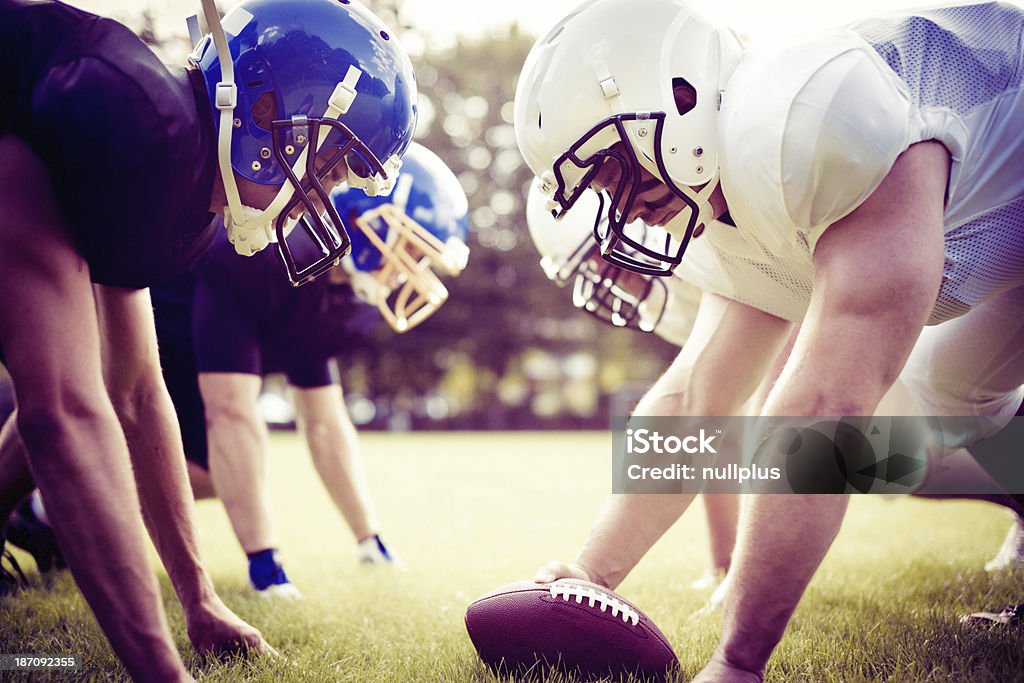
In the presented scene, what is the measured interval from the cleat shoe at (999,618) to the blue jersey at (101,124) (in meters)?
2.35

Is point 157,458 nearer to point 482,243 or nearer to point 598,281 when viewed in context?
point 598,281

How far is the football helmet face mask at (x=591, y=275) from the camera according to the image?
342 cm

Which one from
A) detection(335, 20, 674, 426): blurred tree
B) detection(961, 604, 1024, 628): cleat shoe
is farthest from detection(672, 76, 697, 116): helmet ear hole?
detection(335, 20, 674, 426): blurred tree

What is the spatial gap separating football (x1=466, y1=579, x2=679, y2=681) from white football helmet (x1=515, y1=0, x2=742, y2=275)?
825mm

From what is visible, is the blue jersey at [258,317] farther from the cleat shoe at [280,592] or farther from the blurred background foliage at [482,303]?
the blurred background foliage at [482,303]

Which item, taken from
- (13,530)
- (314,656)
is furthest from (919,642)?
(13,530)

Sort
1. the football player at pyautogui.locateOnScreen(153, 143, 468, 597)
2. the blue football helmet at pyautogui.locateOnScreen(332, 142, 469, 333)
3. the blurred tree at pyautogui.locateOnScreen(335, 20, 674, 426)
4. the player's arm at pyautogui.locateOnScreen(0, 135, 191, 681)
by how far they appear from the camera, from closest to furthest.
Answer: the player's arm at pyautogui.locateOnScreen(0, 135, 191, 681)
the football player at pyautogui.locateOnScreen(153, 143, 468, 597)
the blue football helmet at pyautogui.locateOnScreen(332, 142, 469, 333)
the blurred tree at pyautogui.locateOnScreen(335, 20, 674, 426)

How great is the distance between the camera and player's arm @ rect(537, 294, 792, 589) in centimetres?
239

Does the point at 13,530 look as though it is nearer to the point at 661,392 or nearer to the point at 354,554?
the point at 354,554

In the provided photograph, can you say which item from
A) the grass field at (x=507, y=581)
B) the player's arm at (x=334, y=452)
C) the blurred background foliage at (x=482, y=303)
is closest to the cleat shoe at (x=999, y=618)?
the grass field at (x=507, y=581)

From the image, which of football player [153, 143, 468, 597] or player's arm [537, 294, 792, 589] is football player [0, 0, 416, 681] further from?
football player [153, 143, 468, 597]

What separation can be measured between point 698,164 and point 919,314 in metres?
0.62

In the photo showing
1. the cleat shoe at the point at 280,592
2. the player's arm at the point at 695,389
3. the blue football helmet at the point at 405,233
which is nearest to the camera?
the player's arm at the point at 695,389

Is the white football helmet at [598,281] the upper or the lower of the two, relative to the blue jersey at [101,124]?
lower
